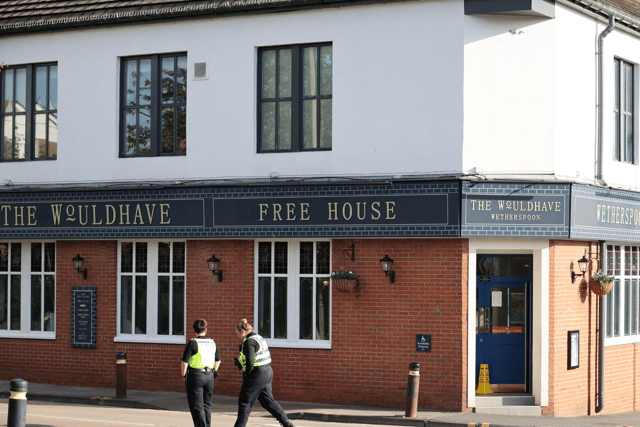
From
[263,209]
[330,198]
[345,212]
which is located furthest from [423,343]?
[263,209]

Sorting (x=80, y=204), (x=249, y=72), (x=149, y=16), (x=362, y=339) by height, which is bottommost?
(x=362, y=339)

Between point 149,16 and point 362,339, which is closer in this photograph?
point 362,339

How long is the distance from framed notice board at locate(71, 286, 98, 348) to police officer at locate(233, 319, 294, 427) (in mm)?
6732

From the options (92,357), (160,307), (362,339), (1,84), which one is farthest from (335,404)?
(1,84)

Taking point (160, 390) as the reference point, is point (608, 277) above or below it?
above

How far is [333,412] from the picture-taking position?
15227mm

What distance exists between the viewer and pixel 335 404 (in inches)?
634

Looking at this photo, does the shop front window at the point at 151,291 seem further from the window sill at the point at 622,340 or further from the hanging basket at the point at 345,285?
the window sill at the point at 622,340

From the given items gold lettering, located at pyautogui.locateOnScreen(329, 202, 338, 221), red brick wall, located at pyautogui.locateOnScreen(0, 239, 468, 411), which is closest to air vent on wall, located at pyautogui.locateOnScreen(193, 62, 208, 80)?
red brick wall, located at pyautogui.locateOnScreen(0, 239, 468, 411)

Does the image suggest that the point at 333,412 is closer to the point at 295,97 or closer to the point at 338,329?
the point at 338,329

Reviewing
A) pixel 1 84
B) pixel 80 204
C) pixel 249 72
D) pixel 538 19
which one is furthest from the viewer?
pixel 1 84

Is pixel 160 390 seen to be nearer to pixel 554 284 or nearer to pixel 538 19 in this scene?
pixel 554 284

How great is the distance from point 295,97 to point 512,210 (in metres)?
4.50

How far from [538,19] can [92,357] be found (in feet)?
35.0
